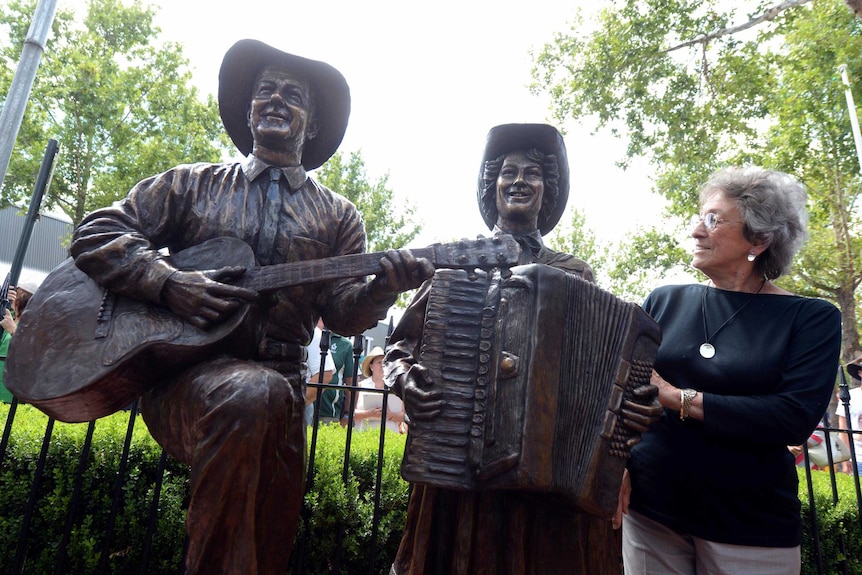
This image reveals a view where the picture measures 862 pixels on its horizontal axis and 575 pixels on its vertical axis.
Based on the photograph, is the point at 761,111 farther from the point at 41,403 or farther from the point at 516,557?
the point at 41,403

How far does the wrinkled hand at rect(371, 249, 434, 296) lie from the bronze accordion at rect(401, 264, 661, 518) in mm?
70

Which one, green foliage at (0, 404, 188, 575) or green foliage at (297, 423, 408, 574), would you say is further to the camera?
green foliage at (297, 423, 408, 574)

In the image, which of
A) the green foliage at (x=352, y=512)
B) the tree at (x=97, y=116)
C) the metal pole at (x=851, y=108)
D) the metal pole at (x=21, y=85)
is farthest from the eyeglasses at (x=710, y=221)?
the tree at (x=97, y=116)

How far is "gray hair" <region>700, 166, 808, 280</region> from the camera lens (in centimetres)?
246

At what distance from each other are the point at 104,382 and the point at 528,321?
138cm

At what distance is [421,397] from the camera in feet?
5.90

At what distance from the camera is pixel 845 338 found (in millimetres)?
14859

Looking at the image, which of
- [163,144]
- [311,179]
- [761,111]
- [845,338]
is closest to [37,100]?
[163,144]

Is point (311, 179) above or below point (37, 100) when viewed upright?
below

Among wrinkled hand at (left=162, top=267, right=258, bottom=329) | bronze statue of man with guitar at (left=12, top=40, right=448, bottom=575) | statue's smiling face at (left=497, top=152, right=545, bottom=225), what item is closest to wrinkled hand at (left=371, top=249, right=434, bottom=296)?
bronze statue of man with guitar at (left=12, top=40, right=448, bottom=575)

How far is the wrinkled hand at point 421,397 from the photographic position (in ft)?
5.84

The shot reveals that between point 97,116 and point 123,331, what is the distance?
12253 mm

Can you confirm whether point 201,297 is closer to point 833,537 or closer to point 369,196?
point 833,537

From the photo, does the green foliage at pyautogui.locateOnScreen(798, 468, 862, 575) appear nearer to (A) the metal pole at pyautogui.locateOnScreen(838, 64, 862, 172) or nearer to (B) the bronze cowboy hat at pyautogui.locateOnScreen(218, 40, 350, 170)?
(B) the bronze cowboy hat at pyautogui.locateOnScreen(218, 40, 350, 170)
